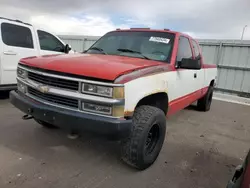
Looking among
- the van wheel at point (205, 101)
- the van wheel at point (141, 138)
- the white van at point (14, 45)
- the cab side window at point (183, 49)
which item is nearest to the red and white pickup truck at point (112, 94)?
the van wheel at point (141, 138)

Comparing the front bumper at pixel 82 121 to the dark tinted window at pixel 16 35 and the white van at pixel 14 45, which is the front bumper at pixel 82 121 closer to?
the white van at pixel 14 45

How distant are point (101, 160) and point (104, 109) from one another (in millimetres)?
1024

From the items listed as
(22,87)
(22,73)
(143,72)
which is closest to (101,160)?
(143,72)

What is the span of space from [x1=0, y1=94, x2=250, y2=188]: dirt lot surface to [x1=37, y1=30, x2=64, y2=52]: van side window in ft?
7.91

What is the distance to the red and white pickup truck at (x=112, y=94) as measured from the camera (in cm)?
233

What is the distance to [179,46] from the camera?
387 cm

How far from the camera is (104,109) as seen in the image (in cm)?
235

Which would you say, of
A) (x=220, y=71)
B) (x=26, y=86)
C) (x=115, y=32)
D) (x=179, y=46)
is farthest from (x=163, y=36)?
(x=220, y=71)

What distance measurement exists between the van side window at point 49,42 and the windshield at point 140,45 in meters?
2.78

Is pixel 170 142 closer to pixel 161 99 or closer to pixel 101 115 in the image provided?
pixel 161 99

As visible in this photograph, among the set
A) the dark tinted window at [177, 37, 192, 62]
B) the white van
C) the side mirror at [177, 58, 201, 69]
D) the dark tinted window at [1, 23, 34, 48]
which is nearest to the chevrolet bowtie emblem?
the side mirror at [177, 58, 201, 69]

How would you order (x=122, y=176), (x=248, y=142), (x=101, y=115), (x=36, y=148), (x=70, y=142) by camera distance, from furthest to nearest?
(x=248, y=142) < (x=70, y=142) < (x=36, y=148) < (x=122, y=176) < (x=101, y=115)

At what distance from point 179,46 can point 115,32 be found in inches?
49.1

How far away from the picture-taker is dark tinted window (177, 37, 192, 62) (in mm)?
3840
